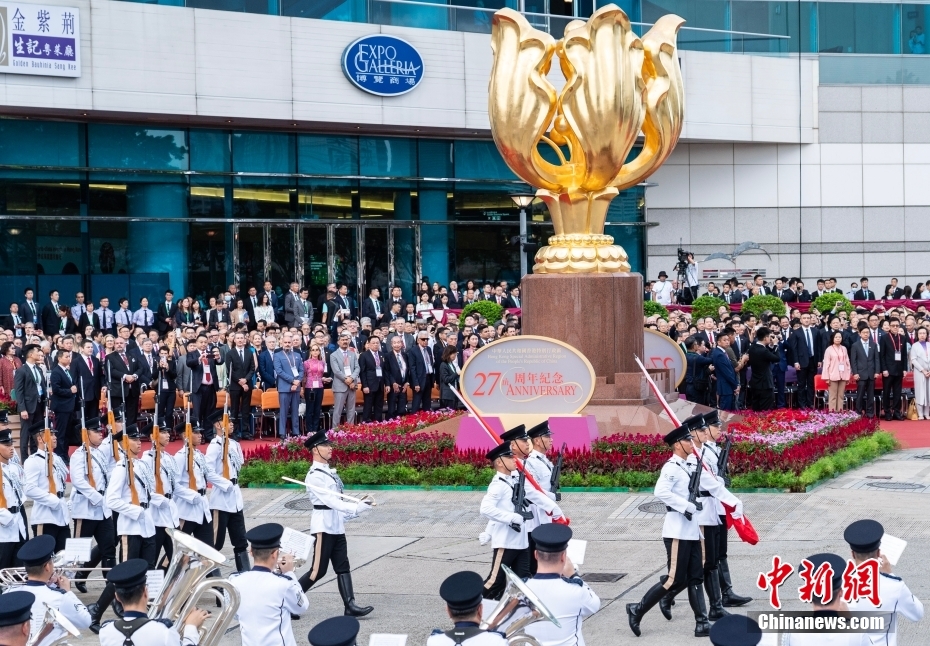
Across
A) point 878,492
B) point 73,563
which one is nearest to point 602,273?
point 878,492

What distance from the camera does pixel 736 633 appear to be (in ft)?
20.0

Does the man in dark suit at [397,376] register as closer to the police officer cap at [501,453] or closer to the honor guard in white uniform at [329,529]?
the honor guard in white uniform at [329,529]

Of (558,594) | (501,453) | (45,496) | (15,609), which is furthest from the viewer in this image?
(45,496)

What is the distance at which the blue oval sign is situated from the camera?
32.9m

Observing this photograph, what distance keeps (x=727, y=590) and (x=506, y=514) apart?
2.15 meters

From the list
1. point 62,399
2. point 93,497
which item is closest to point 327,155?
point 62,399

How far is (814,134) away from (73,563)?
32808mm

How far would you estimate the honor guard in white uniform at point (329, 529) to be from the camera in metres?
11.3

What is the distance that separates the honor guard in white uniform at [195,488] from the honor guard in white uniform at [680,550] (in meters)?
4.00

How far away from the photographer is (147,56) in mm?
30719

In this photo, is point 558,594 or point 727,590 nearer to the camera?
point 558,594

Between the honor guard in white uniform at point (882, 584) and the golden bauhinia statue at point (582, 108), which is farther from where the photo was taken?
the golden bauhinia statue at point (582, 108)

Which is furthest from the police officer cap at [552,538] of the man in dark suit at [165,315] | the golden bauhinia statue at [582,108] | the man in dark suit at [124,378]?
the man in dark suit at [165,315]

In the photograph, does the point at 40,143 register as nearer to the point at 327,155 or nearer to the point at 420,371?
the point at 327,155
